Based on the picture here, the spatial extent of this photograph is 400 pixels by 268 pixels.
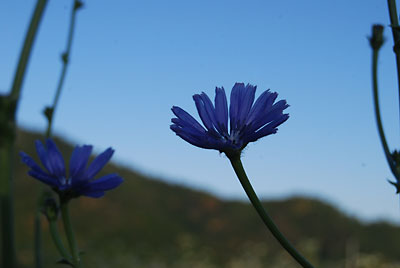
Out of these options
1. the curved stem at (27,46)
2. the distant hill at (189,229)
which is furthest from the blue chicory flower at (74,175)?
the distant hill at (189,229)

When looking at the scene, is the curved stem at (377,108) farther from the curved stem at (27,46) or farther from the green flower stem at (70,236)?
the curved stem at (27,46)

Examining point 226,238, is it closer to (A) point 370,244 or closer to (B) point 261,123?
(A) point 370,244

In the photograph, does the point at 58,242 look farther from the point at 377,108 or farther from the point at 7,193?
the point at 377,108

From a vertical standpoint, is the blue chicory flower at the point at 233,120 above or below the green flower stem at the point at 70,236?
above

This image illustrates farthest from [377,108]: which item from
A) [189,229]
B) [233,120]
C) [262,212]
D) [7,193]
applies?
[189,229]

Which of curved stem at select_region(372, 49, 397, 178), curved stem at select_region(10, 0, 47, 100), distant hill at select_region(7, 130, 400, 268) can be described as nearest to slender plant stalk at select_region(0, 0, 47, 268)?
curved stem at select_region(10, 0, 47, 100)

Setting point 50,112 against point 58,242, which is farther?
point 50,112
